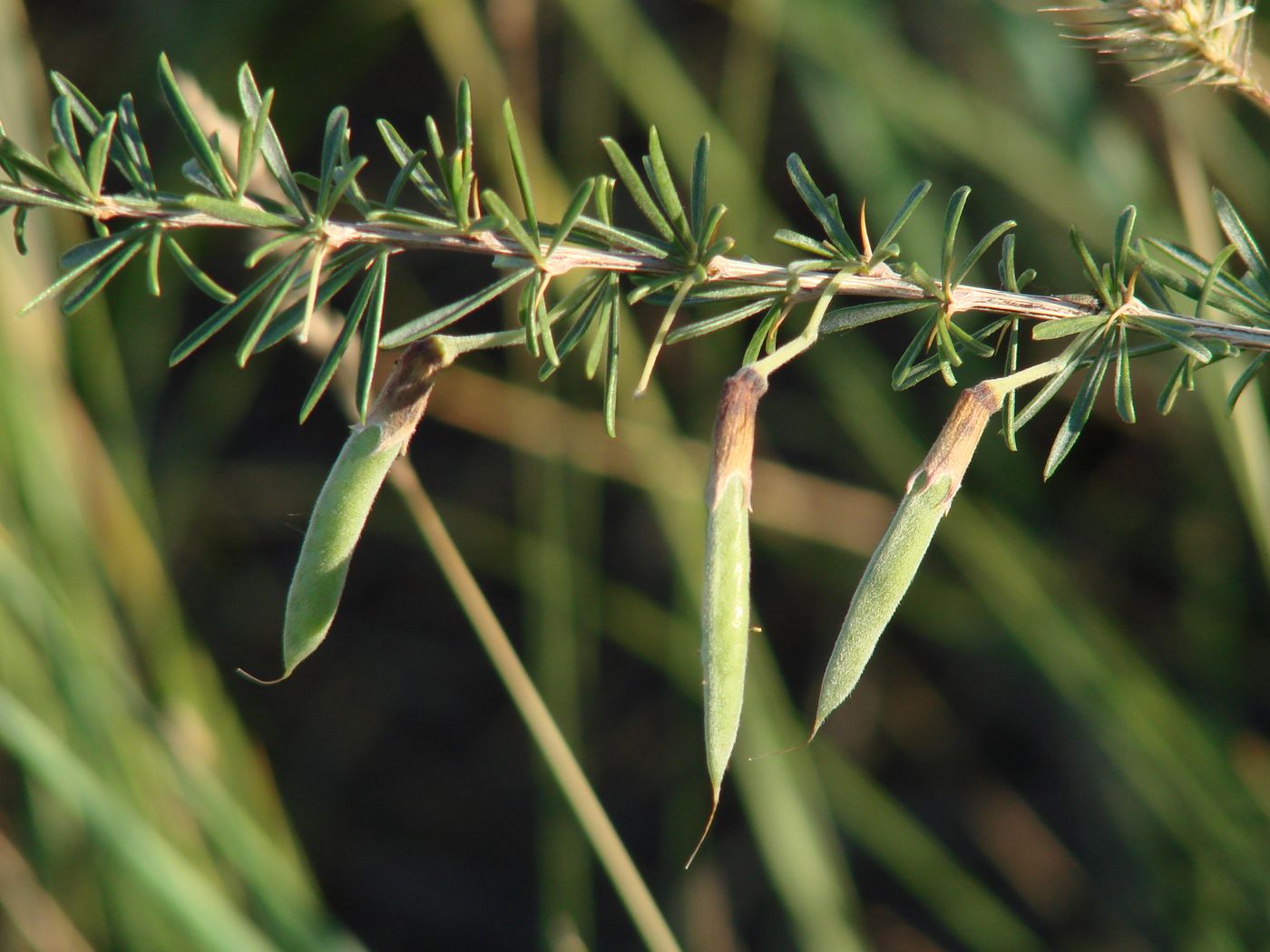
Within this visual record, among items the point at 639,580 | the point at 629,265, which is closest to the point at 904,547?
the point at 629,265

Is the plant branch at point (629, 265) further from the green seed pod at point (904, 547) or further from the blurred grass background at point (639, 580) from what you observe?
the blurred grass background at point (639, 580)

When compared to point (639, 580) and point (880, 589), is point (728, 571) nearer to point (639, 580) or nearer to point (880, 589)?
point (880, 589)

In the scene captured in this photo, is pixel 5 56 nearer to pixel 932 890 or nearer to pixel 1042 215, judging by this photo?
pixel 1042 215

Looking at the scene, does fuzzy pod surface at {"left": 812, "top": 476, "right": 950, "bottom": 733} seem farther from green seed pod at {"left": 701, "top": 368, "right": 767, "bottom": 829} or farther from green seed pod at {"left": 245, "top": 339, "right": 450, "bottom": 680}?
green seed pod at {"left": 245, "top": 339, "right": 450, "bottom": 680}

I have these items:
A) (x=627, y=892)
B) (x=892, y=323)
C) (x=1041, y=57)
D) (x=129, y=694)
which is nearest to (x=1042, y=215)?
(x=1041, y=57)

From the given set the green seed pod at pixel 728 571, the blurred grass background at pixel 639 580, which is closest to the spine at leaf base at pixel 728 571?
the green seed pod at pixel 728 571
